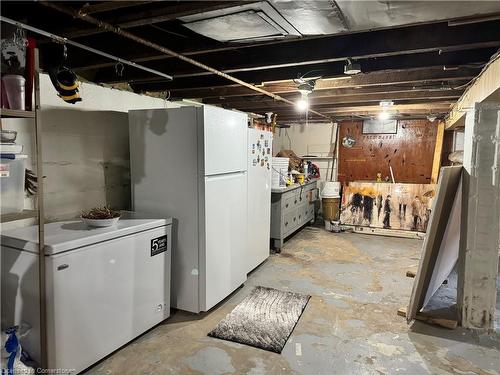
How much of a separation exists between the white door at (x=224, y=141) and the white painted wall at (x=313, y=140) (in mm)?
4056

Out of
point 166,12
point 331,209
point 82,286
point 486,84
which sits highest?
point 166,12

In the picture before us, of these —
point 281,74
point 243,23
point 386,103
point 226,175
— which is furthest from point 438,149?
point 243,23

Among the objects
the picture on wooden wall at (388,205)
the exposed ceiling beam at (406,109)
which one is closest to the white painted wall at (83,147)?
the exposed ceiling beam at (406,109)

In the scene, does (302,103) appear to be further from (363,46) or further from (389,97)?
(363,46)

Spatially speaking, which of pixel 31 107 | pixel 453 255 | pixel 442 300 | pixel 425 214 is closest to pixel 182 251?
pixel 31 107

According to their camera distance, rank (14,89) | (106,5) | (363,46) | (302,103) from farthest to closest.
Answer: (302,103)
(363,46)
(14,89)
(106,5)

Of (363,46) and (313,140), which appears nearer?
(363,46)

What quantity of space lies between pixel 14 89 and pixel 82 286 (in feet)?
3.95

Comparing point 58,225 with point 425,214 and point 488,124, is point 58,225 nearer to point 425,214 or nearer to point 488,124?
point 488,124

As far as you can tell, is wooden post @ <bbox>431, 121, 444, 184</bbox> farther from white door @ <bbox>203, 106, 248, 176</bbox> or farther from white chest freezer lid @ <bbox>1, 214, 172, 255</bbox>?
white chest freezer lid @ <bbox>1, 214, 172, 255</bbox>

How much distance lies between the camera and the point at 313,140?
7.19m

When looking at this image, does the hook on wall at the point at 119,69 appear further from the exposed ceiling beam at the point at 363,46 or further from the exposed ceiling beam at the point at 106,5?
the exposed ceiling beam at the point at 106,5

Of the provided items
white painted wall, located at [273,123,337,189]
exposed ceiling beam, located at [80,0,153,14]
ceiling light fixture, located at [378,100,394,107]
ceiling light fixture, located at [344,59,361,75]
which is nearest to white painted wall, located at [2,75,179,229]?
exposed ceiling beam, located at [80,0,153,14]

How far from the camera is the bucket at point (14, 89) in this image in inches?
68.3
